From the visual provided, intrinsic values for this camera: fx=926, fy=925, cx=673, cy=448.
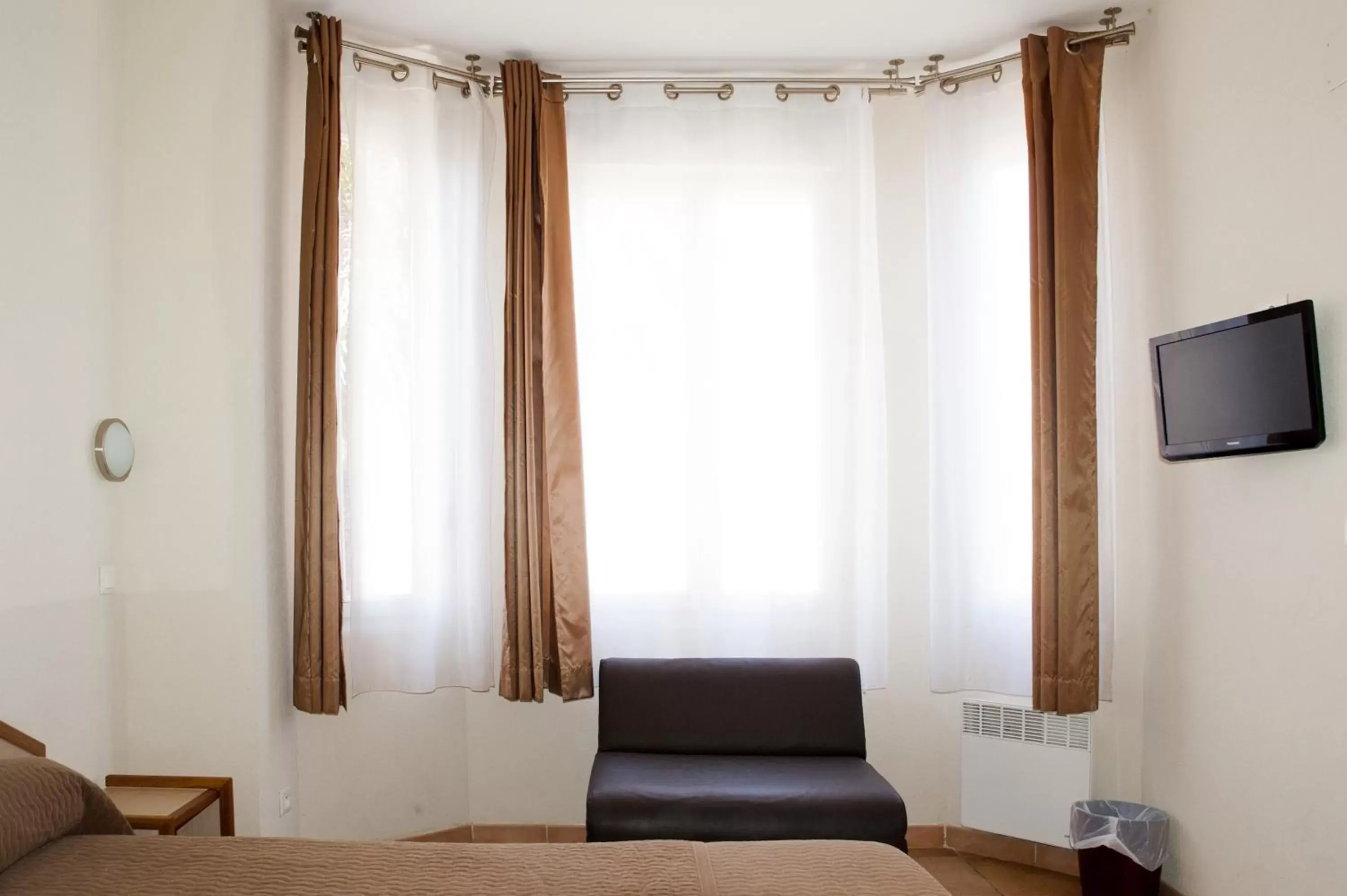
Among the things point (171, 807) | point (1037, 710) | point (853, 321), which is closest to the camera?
point (171, 807)

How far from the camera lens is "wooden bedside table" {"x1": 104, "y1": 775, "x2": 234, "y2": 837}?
2562 millimetres

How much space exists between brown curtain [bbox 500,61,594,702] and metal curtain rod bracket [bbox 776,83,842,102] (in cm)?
92

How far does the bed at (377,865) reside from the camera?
1.68 meters

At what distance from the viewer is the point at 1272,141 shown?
2646 mm

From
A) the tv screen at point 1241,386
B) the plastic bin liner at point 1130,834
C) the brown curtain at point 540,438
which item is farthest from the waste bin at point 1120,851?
the brown curtain at point 540,438

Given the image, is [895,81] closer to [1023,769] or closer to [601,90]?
[601,90]

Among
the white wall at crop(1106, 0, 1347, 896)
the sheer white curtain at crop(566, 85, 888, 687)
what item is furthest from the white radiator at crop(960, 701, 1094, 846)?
the sheer white curtain at crop(566, 85, 888, 687)

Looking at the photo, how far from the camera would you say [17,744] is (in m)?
2.42

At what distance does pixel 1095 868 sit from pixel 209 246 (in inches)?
140

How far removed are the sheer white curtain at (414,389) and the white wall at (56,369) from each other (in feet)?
2.47

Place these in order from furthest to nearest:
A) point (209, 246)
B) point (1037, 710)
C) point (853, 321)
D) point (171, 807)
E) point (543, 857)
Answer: point (853, 321) → point (1037, 710) → point (209, 246) → point (171, 807) → point (543, 857)

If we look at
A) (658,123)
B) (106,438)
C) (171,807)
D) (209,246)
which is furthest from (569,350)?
(171,807)

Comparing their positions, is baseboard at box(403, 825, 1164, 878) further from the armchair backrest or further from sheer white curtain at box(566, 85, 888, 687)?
sheer white curtain at box(566, 85, 888, 687)

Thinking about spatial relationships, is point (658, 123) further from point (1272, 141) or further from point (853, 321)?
point (1272, 141)
